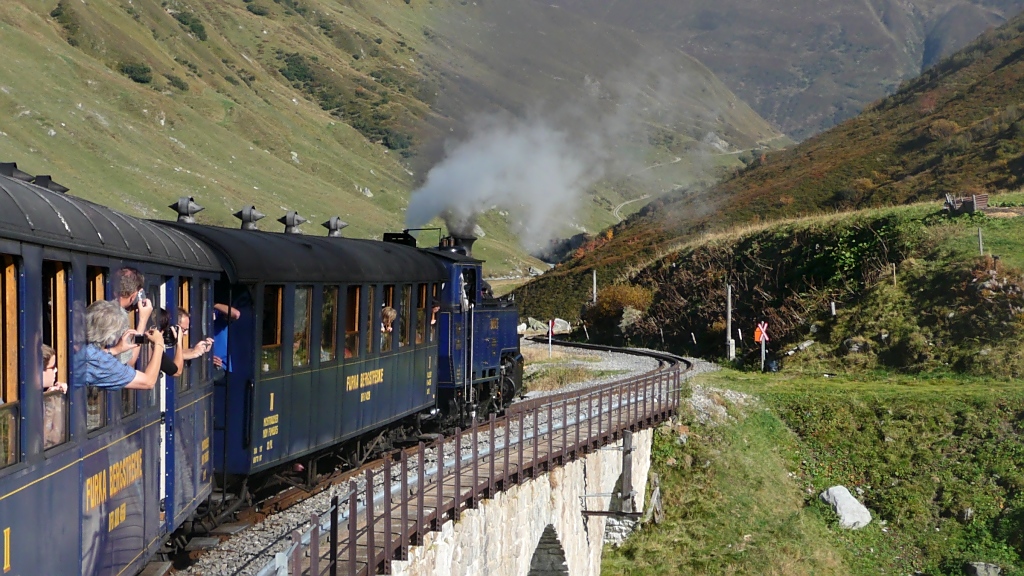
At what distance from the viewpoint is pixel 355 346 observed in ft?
49.3

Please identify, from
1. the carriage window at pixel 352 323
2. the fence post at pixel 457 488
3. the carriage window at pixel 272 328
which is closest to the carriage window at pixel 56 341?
the carriage window at pixel 272 328

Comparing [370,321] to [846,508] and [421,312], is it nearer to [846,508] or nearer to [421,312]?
[421,312]

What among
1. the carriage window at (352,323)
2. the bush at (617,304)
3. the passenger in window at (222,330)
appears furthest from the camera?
the bush at (617,304)

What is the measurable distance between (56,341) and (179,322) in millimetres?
3342

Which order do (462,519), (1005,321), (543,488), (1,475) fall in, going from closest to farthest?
(1,475) < (462,519) < (543,488) < (1005,321)

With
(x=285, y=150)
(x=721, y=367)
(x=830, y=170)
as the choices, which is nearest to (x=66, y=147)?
(x=285, y=150)

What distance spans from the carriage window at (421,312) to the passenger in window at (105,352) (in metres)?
10.8

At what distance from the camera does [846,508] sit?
23812mm

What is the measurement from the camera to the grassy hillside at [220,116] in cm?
9281

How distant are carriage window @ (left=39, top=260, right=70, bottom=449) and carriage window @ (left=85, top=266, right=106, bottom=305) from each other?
531 mm

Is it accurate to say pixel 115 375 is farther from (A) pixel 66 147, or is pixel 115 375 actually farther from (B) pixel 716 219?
(A) pixel 66 147

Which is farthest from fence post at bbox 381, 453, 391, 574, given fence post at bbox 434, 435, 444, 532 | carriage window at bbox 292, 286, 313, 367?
carriage window at bbox 292, 286, 313, 367

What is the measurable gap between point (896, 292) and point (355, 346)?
25.0 metres

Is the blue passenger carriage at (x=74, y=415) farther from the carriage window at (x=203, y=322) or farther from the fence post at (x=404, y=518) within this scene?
the fence post at (x=404, y=518)
